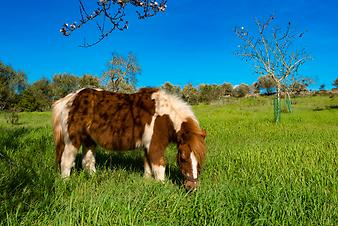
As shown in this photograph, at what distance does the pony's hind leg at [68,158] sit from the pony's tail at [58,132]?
0.14 meters

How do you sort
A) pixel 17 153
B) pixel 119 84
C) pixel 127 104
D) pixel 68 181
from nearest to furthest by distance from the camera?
pixel 68 181 → pixel 127 104 → pixel 17 153 → pixel 119 84

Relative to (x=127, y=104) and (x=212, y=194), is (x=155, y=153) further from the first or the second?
(x=212, y=194)

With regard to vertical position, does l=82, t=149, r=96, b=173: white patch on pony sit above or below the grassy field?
above

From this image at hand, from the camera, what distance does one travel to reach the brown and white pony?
18.1 feet

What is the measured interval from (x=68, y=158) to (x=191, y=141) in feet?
7.81

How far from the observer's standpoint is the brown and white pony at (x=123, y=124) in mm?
5512

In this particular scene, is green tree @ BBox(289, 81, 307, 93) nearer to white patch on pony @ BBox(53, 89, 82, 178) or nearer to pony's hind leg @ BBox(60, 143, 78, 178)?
white patch on pony @ BBox(53, 89, 82, 178)

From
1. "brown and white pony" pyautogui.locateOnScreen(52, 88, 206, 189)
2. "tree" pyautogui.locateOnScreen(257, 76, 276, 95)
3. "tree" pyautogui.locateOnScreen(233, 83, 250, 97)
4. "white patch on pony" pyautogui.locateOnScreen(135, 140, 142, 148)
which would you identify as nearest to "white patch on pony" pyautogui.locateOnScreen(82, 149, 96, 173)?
"brown and white pony" pyautogui.locateOnScreen(52, 88, 206, 189)

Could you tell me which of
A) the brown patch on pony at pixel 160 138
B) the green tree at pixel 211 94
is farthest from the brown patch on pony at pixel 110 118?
the green tree at pixel 211 94

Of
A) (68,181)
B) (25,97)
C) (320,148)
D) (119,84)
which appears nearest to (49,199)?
(68,181)

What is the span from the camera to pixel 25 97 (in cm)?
4694

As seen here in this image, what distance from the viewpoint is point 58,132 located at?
6.17 meters

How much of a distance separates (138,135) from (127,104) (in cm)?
66

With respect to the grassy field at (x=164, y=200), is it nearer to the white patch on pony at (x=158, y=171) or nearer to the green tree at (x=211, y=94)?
the white patch on pony at (x=158, y=171)
